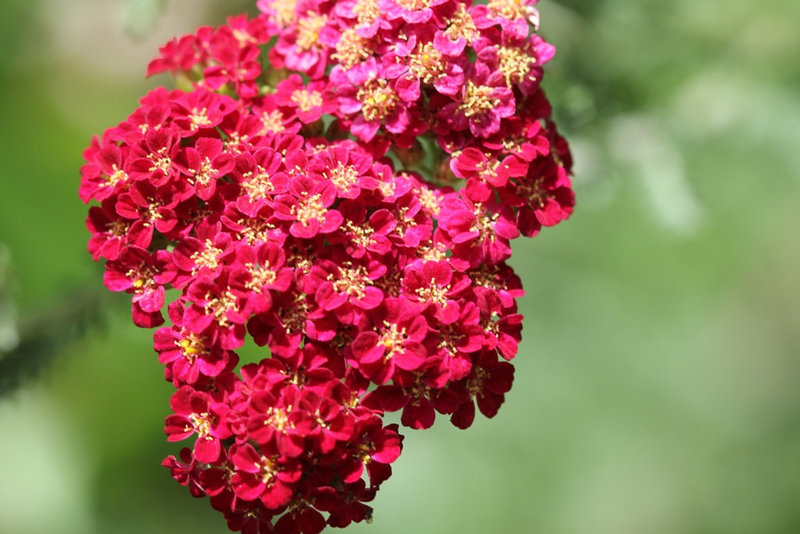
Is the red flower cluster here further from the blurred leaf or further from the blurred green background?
the blurred green background

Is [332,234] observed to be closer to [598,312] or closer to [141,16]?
[141,16]

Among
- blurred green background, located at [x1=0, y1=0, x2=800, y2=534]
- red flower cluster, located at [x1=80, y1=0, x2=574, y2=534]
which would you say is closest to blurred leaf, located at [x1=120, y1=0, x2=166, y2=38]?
red flower cluster, located at [x1=80, y1=0, x2=574, y2=534]

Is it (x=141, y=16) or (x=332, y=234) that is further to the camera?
(x=141, y=16)

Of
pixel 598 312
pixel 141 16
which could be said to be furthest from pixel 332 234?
pixel 598 312

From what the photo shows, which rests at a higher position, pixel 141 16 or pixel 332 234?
pixel 141 16

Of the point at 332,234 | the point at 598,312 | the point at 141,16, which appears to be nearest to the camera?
the point at 332,234

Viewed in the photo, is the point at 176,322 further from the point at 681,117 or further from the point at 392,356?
the point at 681,117

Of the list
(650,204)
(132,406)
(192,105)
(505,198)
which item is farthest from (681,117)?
(132,406)
